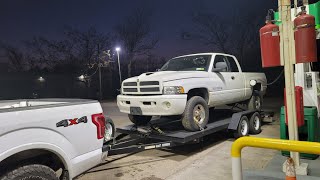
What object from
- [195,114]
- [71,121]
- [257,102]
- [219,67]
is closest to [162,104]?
[195,114]

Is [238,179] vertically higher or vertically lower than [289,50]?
lower

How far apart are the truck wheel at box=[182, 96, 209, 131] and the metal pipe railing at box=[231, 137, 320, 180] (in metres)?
3.37

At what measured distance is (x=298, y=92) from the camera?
4336mm

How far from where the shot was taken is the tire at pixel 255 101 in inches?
349

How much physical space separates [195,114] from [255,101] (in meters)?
3.63

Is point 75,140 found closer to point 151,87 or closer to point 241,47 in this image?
point 151,87

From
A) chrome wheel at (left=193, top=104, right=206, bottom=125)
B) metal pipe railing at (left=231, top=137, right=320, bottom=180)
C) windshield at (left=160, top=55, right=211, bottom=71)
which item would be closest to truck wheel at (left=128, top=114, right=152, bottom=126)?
windshield at (left=160, top=55, right=211, bottom=71)

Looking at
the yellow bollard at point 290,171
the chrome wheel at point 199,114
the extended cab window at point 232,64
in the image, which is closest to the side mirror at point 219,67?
the extended cab window at point 232,64

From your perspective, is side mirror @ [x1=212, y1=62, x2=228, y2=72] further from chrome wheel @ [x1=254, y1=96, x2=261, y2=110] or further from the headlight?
chrome wheel @ [x1=254, y1=96, x2=261, y2=110]

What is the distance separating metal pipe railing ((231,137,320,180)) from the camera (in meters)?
2.17

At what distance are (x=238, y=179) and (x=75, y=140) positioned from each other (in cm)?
180

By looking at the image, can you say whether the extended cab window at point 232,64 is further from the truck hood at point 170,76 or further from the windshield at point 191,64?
the truck hood at point 170,76

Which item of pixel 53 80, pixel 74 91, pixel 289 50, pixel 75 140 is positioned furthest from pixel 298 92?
pixel 53 80

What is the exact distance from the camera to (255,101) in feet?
29.7
